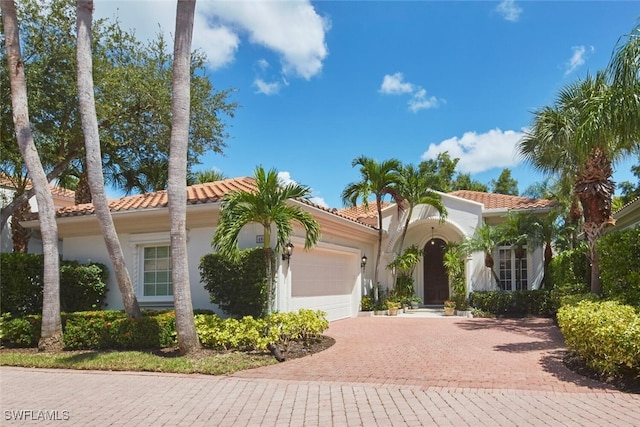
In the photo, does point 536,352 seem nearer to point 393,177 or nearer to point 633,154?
point 633,154

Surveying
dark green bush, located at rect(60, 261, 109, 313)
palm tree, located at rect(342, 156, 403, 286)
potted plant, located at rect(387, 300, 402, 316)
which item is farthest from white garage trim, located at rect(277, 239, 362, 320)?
dark green bush, located at rect(60, 261, 109, 313)

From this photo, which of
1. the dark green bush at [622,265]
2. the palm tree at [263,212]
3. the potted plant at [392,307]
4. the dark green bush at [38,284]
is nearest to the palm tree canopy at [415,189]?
the potted plant at [392,307]

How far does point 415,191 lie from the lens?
696 inches

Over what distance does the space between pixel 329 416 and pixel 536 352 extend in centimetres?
574

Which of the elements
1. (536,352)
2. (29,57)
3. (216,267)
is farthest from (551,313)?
(29,57)

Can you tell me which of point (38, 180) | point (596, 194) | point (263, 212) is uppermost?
point (38, 180)

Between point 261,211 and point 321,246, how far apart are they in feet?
15.9

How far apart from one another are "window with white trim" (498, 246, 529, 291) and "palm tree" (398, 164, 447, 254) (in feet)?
10.1

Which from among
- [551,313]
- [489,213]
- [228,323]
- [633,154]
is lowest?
[551,313]

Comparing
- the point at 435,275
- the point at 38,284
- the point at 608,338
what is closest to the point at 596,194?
the point at 608,338

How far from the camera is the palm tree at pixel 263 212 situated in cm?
980

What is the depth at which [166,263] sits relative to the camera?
42.9 ft

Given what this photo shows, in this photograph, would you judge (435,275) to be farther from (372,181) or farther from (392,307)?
(372,181)

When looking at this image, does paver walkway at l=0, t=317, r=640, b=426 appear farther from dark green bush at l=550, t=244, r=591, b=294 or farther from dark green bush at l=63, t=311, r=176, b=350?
dark green bush at l=550, t=244, r=591, b=294
